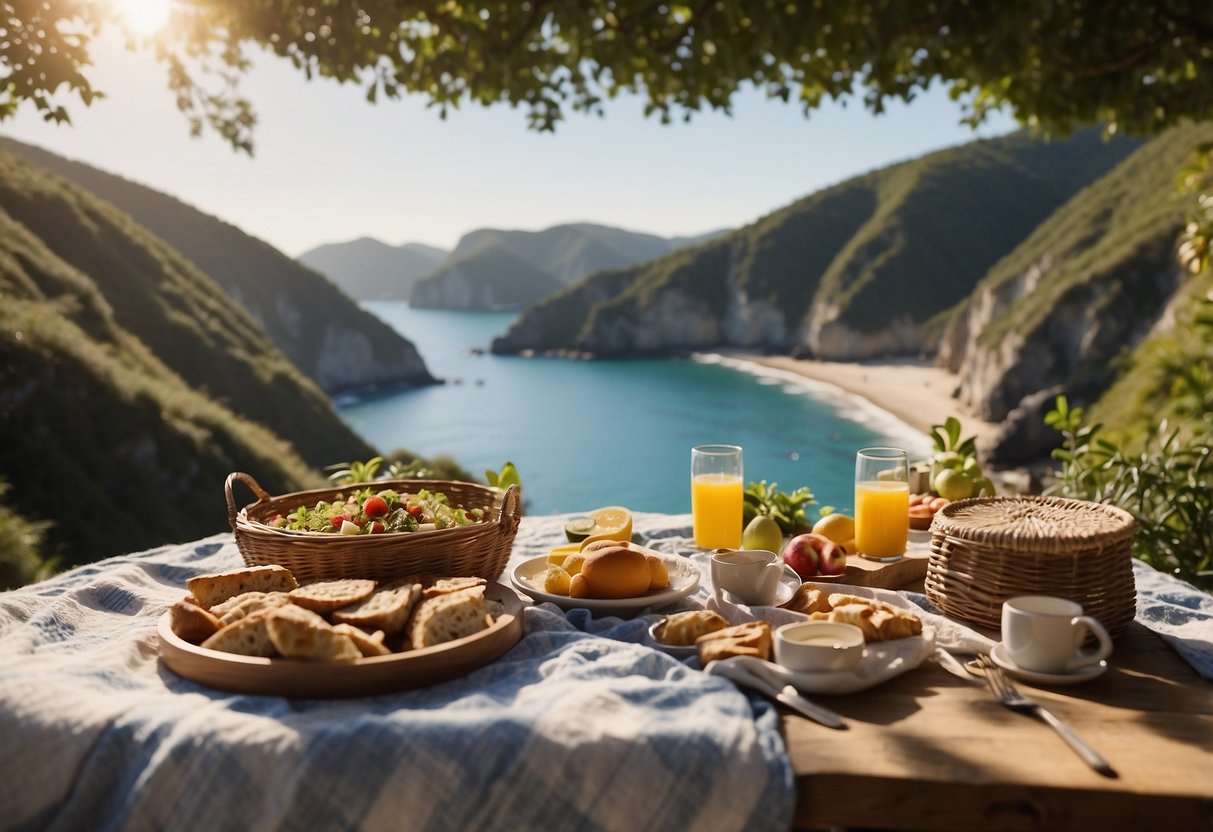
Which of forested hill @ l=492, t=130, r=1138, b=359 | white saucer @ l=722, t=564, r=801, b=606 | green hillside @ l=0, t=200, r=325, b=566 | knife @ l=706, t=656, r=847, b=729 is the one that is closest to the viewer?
knife @ l=706, t=656, r=847, b=729

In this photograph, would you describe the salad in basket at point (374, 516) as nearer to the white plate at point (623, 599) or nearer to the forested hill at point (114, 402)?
the white plate at point (623, 599)

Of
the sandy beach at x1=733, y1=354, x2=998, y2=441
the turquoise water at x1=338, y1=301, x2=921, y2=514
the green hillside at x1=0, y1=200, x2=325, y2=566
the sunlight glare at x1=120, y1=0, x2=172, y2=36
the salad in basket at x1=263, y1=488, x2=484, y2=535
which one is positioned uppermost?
the sunlight glare at x1=120, y1=0, x2=172, y2=36

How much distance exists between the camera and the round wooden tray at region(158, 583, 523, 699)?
193cm

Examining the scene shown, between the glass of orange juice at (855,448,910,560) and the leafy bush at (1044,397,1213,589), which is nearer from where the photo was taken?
the glass of orange juice at (855,448,910,560)

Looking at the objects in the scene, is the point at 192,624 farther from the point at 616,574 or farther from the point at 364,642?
the point at 616,574

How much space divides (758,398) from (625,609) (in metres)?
73.4

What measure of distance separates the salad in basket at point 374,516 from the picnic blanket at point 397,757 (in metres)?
0.75

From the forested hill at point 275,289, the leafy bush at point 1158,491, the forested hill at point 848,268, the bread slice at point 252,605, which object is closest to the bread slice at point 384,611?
the bread slice at point 252,605

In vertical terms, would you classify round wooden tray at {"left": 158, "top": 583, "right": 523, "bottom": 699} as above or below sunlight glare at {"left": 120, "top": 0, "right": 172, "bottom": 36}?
below

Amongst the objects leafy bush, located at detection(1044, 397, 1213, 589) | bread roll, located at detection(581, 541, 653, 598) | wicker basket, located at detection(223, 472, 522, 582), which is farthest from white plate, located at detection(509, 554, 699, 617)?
leafy bush, located at detection(1044, 397, 1213, 589)

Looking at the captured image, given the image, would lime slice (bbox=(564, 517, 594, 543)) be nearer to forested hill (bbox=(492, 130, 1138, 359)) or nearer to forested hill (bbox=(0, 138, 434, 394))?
forested hill (bbox=(0, 138, 434, 394))

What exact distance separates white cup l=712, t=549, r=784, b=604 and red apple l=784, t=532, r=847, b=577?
0.36m

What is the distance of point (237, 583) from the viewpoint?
241 cm

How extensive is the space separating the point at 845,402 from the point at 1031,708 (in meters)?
69.1
